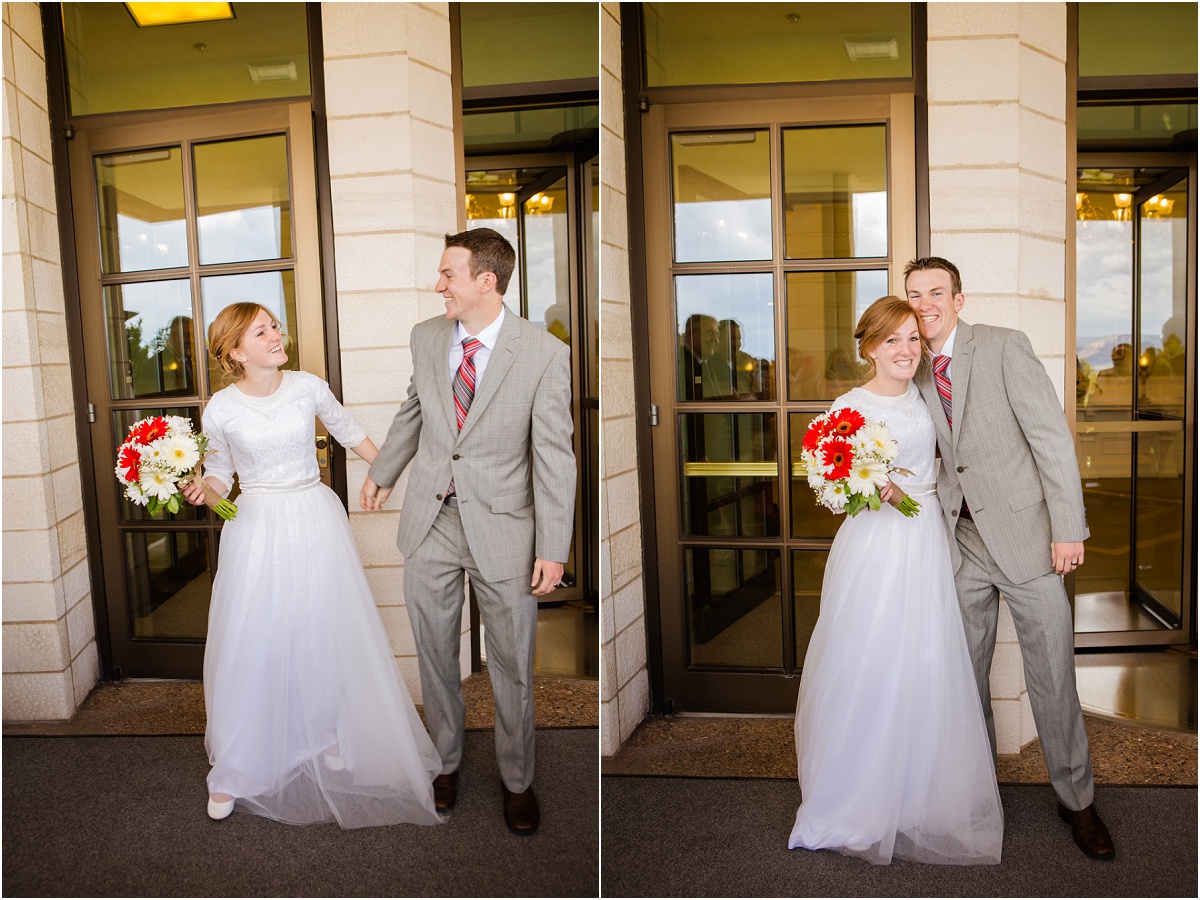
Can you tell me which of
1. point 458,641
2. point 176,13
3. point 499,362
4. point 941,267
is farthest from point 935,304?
point 176,13

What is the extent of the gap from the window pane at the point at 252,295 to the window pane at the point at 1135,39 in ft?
9.06

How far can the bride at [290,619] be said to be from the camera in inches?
90.8

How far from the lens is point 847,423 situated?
7.13 ft

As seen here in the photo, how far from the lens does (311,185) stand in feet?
7.98

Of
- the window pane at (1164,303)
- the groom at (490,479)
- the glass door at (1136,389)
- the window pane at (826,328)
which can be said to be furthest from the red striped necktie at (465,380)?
the window pane at (1164,303)

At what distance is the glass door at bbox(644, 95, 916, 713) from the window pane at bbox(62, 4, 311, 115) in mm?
1165

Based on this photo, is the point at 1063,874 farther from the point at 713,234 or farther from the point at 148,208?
the point at 148,208

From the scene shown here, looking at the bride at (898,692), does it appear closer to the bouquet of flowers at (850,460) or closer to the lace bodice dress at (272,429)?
the bouquet of flowers at (850,460)

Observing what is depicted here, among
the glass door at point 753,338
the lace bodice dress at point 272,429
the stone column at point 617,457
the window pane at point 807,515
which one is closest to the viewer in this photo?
the lace bodice dress at point 272,429

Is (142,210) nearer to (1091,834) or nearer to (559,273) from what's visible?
(559,273)

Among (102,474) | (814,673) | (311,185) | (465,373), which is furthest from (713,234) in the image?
(102,474)

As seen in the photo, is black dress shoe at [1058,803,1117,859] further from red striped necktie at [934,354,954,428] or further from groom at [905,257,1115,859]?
red striped necktie at [934,354,954,428]

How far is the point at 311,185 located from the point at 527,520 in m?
1.17

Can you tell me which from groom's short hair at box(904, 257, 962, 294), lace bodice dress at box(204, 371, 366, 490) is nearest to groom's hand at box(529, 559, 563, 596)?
lace bodice dress at box(204, 371, 366, 490)
